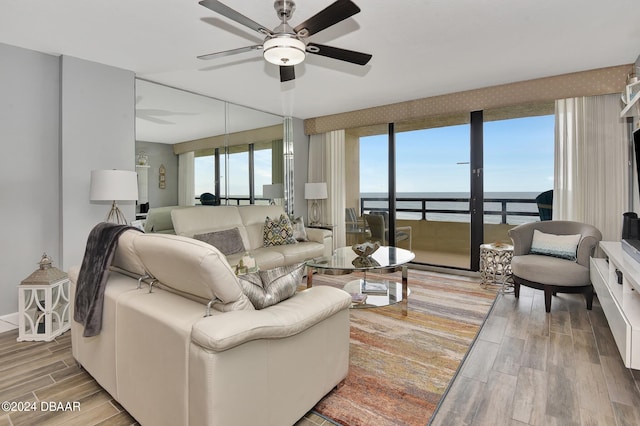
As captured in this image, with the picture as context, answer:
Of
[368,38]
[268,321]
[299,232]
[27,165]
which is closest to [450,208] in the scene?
[299,232]

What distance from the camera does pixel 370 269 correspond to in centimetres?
309

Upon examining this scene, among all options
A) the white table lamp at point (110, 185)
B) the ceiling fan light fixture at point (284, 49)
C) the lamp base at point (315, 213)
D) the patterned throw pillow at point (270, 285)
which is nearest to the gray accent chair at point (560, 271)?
the patterned throw pillow at point (270, 285)

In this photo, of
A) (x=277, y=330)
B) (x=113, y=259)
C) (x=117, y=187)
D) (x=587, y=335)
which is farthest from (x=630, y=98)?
(x=117, y=187)

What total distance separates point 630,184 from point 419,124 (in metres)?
2.63

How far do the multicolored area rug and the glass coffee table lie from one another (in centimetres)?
11

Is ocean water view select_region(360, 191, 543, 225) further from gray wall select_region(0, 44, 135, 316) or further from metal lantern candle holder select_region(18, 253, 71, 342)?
metal lantern candle holder select_region(18, 253, 71, 342)

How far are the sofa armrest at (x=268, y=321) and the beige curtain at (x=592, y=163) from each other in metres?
3.53

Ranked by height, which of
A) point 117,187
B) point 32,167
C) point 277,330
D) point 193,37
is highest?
point 193,37

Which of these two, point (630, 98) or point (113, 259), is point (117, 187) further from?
point (630, 98)

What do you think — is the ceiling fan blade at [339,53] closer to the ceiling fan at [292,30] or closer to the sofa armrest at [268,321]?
the ceiling fan at [292,30]

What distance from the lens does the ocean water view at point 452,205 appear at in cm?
460

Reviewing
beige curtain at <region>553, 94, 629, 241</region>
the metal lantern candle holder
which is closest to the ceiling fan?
the metal lantern candle holder

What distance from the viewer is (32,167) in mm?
3109

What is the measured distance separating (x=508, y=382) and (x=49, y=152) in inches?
167
